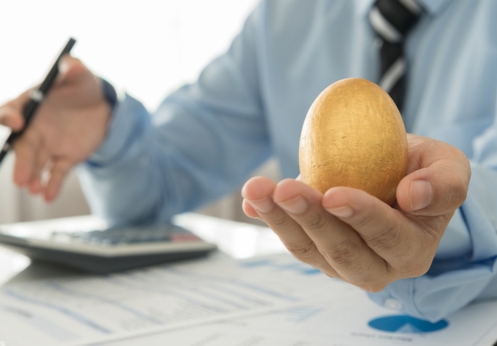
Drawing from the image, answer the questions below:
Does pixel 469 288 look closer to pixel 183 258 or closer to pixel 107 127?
pixel 183 258

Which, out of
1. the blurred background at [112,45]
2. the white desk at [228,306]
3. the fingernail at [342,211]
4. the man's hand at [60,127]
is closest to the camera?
the fingernail at [342,211]

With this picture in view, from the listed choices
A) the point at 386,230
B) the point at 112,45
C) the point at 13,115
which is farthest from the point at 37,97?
the point at 112,45

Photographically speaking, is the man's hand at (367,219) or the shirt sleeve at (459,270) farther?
the shirt sleeve at (459,270)

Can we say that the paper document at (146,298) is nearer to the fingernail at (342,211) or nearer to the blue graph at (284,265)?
the blue graph at (284,265)

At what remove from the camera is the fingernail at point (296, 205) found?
0.23 metres

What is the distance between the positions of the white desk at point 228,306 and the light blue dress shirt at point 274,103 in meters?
0.17

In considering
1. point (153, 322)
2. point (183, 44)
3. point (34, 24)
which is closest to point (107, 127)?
point (153, 322)

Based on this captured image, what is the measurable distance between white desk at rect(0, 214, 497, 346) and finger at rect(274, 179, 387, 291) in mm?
75

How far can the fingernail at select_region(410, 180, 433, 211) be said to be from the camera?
0.24 metres

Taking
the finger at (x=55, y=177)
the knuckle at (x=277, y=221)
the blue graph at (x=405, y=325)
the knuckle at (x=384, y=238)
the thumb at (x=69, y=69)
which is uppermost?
the thumb at (x=69, y=69)

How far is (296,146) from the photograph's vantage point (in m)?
0.92

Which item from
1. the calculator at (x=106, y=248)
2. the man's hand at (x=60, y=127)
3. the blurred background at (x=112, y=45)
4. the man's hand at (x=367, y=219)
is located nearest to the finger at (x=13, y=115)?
the man's hand at (x=60, y=127)

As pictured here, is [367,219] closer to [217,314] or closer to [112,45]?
[217,314]

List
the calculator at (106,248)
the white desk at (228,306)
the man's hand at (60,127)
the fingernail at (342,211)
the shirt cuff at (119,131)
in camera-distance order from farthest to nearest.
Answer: the shirt cuff at (119,131) → the man's hand at (60,127) → the calculator at (106,248) → the white desk at (228,306) → the fingernail at (342,211)
